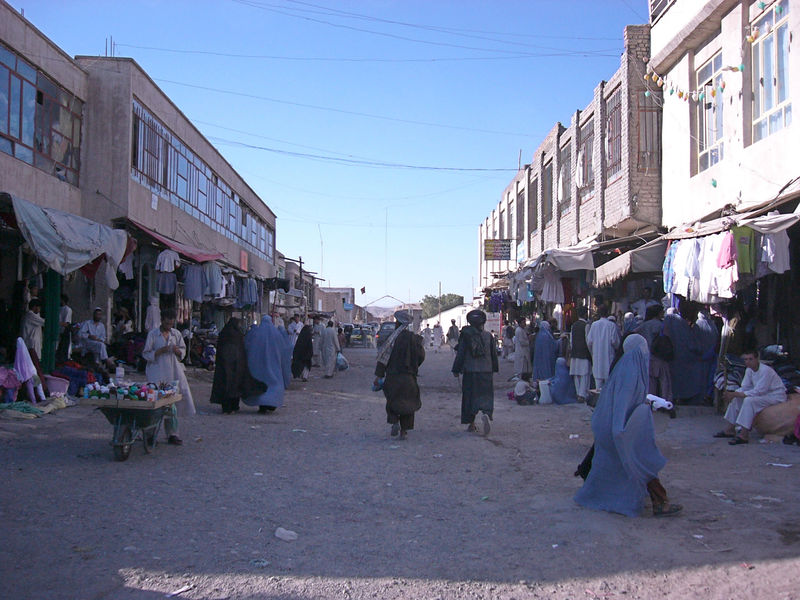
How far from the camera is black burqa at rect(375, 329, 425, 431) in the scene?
8914 millimetres

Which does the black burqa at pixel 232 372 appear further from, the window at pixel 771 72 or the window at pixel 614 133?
the window at pixel 614 133

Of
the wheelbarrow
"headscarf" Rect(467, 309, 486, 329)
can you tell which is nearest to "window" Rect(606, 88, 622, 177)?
"headscarf" Rect(467, 309, 486, 329)

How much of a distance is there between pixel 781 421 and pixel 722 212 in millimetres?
3860

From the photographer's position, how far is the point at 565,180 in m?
21.0

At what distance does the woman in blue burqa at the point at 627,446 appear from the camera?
5211mm

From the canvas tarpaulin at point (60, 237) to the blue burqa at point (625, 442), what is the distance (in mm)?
7277

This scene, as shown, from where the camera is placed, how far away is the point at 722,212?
35.7 feet

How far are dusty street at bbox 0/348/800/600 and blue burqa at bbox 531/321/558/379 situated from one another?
5693 mm

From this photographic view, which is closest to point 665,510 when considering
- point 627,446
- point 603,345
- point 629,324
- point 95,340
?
point 627,446

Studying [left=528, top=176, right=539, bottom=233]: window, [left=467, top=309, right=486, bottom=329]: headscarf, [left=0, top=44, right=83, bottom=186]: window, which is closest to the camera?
[left=467, top=309, right=486, bottom=329]: headscarf

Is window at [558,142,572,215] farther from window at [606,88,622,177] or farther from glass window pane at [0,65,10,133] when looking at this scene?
glass window pane at [0,65,10,133]

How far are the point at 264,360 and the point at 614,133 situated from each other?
9717mm

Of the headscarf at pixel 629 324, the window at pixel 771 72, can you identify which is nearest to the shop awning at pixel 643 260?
the headscarf at pixel 629 324

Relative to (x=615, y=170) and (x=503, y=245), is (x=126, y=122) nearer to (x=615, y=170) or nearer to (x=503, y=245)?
(x=615, y=170)
